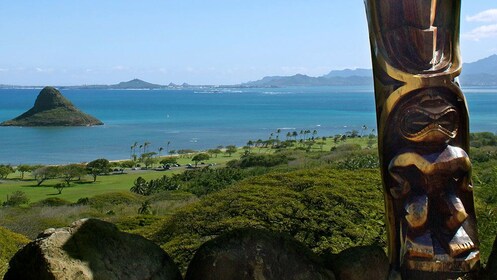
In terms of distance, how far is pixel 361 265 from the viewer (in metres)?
4.10

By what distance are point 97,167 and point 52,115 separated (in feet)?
212

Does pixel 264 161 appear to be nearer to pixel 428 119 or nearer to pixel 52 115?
pixel 428 119

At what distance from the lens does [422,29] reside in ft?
12.1

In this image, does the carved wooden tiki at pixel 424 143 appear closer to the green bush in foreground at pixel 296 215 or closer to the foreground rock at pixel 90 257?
the foreground rock at pixel 90 257

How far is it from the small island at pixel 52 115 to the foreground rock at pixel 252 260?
331 ft

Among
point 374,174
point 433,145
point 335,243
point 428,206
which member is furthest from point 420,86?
point 374,174

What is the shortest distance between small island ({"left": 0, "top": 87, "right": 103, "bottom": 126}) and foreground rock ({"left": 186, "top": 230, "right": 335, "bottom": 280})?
10094 centimetres

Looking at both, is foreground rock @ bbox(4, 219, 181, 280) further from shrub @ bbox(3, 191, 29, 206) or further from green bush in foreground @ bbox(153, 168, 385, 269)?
shrub @ bbox(3, 191, 29, 206)

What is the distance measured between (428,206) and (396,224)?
236 mm

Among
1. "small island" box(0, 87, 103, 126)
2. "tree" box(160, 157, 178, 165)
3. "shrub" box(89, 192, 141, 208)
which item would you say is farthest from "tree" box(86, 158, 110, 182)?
"small island" box(0, 87, 103, 126)

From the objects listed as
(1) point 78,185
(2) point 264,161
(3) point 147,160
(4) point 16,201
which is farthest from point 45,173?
(2) point 264,161

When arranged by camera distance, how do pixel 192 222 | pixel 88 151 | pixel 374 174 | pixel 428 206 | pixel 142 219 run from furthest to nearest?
pixel 88 151, pixel 142 219, pixel 374 174, pixel 192 222, pixel 428 206

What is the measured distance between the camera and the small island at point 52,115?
10412 cm

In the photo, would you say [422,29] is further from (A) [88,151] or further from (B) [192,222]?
(A) [88,151]
